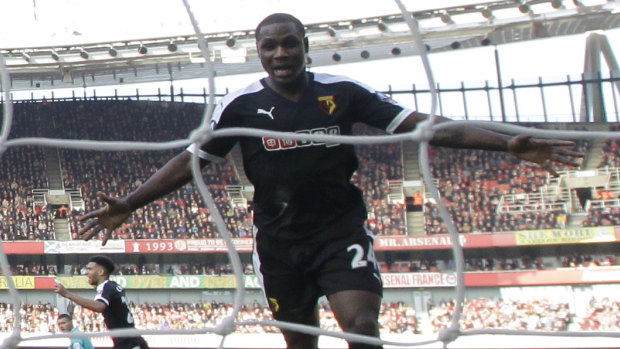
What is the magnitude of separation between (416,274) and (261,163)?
15719 millimetres

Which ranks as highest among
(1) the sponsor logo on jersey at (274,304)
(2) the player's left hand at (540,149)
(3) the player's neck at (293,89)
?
(3) the player's neck at (293,89)

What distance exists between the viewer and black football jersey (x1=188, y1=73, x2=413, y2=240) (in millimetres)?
2240

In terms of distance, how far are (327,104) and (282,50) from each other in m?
0.22

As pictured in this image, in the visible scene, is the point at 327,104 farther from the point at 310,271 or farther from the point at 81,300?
the point at 81,300

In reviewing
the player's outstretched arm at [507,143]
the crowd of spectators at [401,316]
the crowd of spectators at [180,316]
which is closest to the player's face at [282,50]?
the player's outstretched arm at [507,143]

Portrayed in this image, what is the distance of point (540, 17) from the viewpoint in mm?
17047

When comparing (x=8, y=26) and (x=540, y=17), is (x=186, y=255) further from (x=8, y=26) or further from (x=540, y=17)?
(x=540, y=17)

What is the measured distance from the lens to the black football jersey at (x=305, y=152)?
7.35ft

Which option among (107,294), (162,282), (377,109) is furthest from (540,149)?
(162,282)

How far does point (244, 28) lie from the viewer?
17.6 metres

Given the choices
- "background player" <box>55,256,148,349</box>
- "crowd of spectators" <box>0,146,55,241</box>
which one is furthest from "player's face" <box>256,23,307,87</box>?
"crowd of spectators" <box>0,146,55,241</box>

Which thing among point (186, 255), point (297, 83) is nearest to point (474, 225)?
point (186, 255)

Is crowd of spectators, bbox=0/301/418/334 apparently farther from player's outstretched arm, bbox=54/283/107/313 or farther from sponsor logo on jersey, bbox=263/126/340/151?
sponsor logo on jersey, bbox=263/126/340/151

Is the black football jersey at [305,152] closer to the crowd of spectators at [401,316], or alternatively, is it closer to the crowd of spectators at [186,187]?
the crowd of spectators at [401,316]
